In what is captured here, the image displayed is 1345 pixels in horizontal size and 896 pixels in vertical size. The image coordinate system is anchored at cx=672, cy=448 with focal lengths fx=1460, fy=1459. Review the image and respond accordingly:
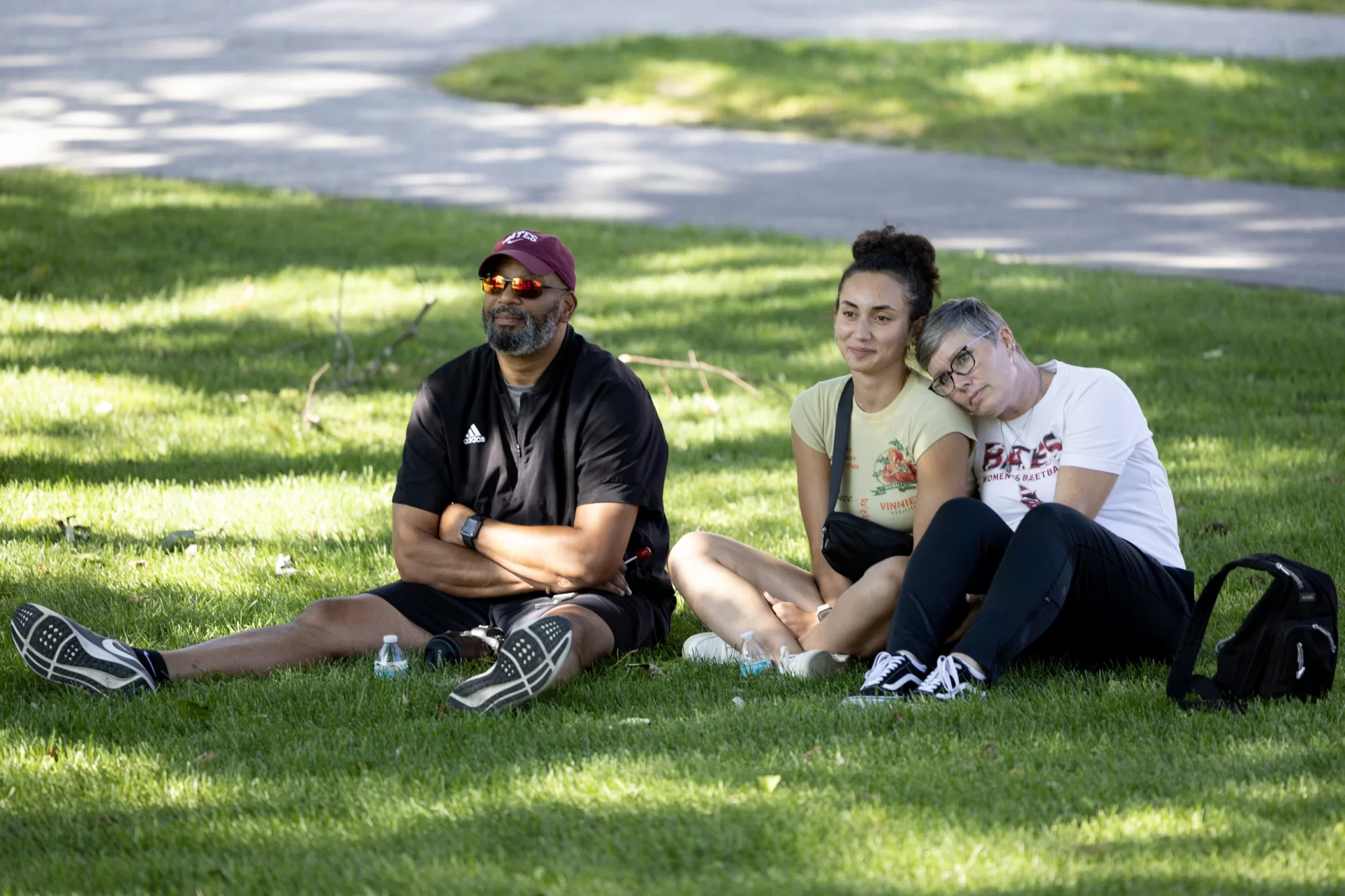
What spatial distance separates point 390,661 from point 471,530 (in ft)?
1.70

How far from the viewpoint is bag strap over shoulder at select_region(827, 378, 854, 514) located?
491cm

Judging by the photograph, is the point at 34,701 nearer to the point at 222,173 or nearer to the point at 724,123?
the point at 222,173

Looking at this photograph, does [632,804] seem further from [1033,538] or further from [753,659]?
[1033,538]

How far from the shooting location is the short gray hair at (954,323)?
4613 mm

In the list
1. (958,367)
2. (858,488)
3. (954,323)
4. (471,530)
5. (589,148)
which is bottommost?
(471,530)

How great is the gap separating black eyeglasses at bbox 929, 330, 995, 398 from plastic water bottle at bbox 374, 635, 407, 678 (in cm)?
197

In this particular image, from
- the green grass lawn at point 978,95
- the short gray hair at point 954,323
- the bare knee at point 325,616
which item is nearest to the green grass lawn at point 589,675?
the bare knee at point 325,616

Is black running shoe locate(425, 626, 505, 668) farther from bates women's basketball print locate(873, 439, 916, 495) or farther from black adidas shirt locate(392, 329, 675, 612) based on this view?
bates women's basketball print locate(873, 439, 916, 495)

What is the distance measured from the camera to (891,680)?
171 inches

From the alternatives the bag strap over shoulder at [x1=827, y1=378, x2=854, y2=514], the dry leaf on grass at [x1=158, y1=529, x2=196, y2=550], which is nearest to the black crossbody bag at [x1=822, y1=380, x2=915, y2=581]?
the bag strap over shoulder at [x1=827, y1=378, x2=854, y2=514]

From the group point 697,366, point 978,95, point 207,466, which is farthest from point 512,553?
point 978,95

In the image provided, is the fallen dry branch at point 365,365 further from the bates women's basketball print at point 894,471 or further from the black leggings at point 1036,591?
the black leggings at point 1036,591

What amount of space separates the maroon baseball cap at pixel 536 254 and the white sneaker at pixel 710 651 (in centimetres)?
132

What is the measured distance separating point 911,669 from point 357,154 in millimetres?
12137
